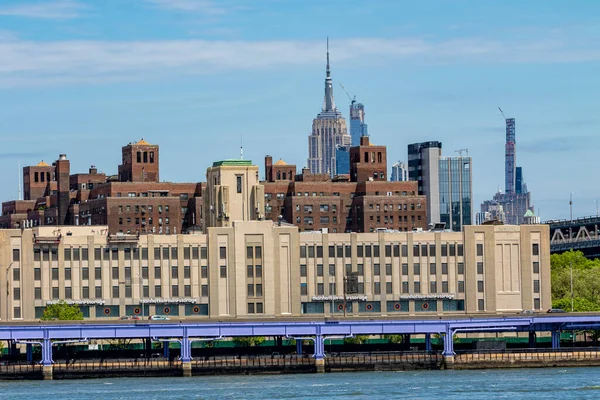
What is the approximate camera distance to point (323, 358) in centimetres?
19688

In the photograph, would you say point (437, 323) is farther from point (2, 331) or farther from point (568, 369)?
point (2, 331)

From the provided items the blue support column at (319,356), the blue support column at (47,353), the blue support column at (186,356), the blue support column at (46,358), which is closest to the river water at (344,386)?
the blue support column at (46,358)

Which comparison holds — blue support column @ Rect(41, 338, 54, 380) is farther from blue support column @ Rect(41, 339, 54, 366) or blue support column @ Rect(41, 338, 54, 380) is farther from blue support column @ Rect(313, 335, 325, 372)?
blue support column @ Rect(313, 335, 325, 372)

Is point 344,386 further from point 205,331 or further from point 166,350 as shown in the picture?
point 166,350

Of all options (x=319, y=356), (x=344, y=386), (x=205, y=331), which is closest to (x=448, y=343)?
(x=319, y=356)

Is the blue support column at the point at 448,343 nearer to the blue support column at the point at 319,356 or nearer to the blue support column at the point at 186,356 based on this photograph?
the blue support column at the point at 319,356

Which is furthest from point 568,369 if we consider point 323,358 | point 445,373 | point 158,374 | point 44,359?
point 44,359

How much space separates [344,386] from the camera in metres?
174

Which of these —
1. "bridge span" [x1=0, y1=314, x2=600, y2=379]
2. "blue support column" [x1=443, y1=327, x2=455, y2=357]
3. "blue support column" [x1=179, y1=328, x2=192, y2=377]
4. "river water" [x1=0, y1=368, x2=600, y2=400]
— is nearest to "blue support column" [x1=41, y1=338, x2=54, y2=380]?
"bridge span" [x1=0, y1=314, x2=600, y2=379]

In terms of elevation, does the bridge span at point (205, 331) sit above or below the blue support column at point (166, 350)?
above

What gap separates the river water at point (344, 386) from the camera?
16425 cm

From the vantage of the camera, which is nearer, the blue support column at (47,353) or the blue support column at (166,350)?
the blue support column at (47,353)

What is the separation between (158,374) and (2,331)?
56.2 feet

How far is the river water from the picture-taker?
16425 centimetres
